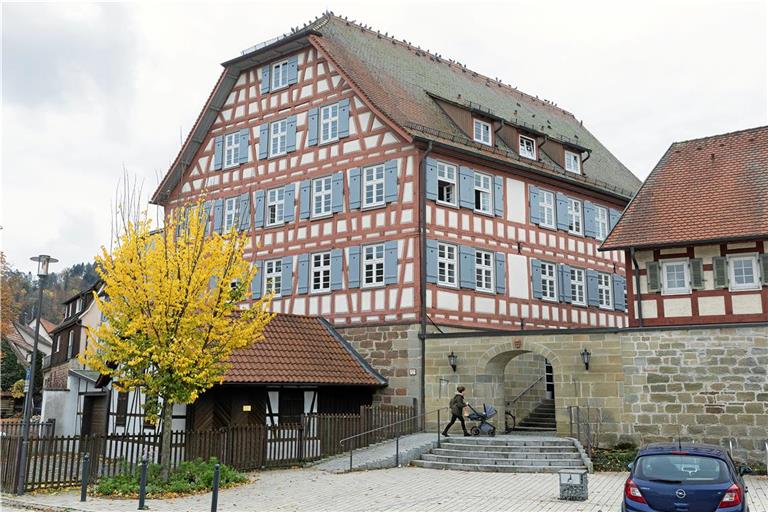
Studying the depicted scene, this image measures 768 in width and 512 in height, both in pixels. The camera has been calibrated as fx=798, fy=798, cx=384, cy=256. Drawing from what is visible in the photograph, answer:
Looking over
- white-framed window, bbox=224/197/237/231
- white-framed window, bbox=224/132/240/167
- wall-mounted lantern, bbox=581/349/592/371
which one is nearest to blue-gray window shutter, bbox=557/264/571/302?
wall-mounted lantern, bbox=581/349/592/371

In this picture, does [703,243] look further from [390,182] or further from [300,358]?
[300,358]

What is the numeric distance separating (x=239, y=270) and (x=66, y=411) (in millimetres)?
14349

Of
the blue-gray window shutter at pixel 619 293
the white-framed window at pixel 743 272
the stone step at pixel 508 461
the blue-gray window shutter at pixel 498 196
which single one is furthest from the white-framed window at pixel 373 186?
the blue-gray window shutter at pixel 619 293

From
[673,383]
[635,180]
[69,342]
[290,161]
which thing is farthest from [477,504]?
[69,342]

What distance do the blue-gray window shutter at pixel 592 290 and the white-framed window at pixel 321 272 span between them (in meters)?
9.87

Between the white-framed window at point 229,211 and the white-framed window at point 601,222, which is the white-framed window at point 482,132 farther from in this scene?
the white-framed window at point 229,211

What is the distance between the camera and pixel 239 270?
17.0 m

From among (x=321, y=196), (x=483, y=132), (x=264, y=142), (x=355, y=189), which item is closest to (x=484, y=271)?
(x=355, y=189)

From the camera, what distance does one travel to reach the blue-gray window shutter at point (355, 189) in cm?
2578

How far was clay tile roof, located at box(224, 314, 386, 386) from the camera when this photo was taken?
A: 20719mm

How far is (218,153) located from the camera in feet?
102

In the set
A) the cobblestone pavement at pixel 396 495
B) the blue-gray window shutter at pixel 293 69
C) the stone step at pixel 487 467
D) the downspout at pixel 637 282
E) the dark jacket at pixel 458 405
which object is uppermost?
the blue-gray window shutter at pixel 293 69

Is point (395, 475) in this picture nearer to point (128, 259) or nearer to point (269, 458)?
point (269, 458)

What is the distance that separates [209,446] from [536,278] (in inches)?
535
